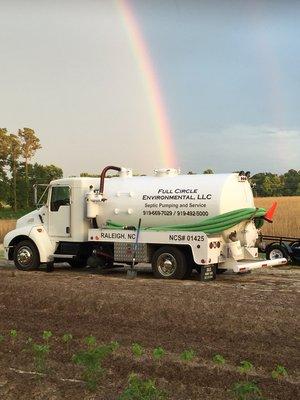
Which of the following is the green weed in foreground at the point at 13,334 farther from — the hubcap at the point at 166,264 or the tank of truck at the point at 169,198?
the tank of truck at the point at 169,198

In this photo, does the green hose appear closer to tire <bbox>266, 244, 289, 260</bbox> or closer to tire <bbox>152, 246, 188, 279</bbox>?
tire <bbox>152, 246, 188, 279</bbox>

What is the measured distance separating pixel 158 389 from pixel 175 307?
4332 millimetres

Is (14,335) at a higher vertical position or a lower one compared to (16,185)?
lower

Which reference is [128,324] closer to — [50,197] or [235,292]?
[235,292]

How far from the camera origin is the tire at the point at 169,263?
47.8 feet

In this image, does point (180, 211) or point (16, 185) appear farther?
point (16, 185)

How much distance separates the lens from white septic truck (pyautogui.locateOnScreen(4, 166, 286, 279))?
1461 cm

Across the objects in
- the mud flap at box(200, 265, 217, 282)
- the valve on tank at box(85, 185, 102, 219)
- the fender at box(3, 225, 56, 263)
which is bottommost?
the mud flap at box(200, 265, 217, 282)

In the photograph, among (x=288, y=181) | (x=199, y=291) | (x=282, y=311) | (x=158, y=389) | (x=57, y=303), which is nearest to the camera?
(x=158, y=389)

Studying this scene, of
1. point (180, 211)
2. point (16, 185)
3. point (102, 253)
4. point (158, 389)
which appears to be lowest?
point (158, 389)

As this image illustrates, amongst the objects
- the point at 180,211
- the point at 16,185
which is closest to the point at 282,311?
the point at 180,211

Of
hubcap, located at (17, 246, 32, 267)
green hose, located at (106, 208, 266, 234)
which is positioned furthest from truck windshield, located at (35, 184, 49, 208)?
green hose, located at (106, 208, 266, 234)

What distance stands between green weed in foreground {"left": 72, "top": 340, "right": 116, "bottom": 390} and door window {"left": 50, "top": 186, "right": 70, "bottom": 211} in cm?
1049

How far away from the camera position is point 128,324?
893 centimetres
